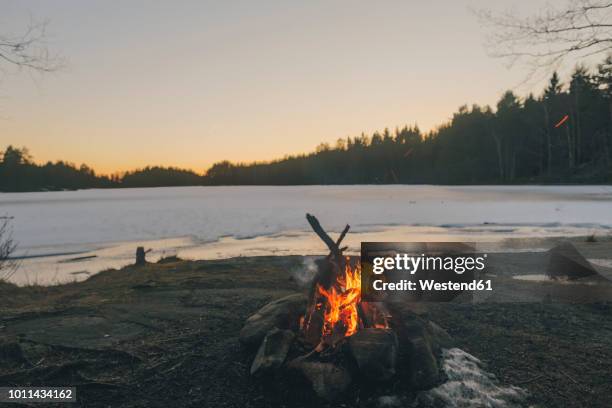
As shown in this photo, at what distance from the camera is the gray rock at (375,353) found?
4.08 metres

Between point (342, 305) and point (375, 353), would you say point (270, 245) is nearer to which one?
point (342, 305)

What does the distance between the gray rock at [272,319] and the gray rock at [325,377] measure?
740 millimetres

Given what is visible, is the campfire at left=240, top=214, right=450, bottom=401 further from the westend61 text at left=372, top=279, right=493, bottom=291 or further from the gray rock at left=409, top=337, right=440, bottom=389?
the westend61 text at left=372, top=279, right=493, bottom=291

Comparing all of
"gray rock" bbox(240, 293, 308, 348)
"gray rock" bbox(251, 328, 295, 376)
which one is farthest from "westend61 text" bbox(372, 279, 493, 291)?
"gray rock" bbox(251, 328, 295, 376)

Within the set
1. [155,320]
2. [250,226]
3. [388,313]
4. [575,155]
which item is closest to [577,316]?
[388,313]

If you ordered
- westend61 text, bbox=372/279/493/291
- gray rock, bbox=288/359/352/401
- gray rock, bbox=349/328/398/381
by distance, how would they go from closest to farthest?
1. gray rock, bbox=288/359/352/401
2. gray rock, bbox=349/328/398/381
3. westend61 text, bbox=372/279/493/291

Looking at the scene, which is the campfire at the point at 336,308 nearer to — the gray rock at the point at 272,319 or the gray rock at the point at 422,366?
the gray rock at the point at 272,319

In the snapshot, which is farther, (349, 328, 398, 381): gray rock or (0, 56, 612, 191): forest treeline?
(0, 56, 612, 191): forest treeline

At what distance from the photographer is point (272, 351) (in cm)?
430

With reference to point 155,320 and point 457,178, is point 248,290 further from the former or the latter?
point 457,178

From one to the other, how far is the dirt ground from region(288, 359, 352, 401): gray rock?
0.46ft

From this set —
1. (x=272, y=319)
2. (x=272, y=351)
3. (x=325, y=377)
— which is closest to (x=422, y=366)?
(x=325, y=377)

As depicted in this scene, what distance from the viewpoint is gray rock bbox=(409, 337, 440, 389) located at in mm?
4172

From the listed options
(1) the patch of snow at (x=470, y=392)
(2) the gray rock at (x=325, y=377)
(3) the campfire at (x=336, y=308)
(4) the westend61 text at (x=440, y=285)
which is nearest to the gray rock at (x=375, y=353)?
(2) the gray rock at (x=325, y=377)
